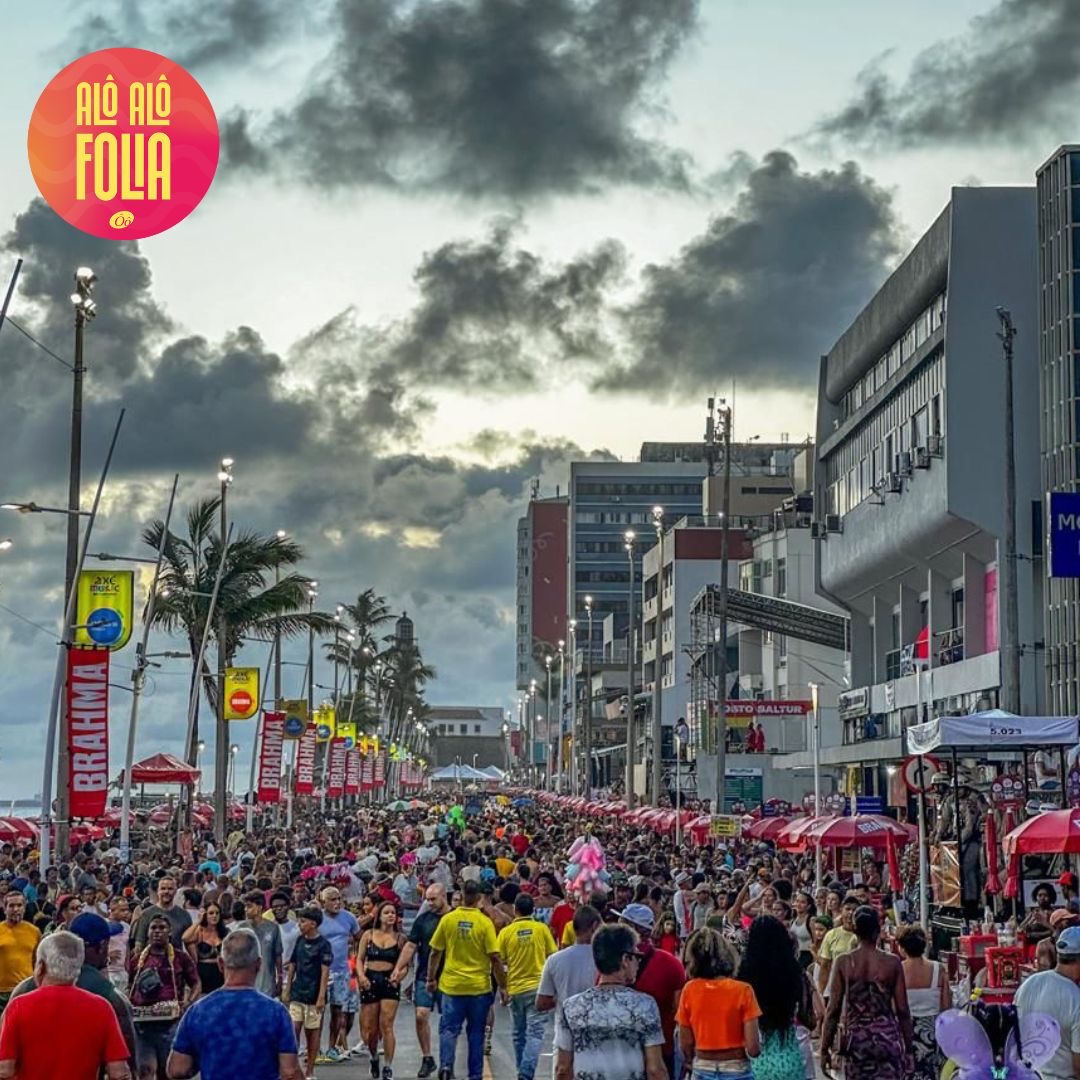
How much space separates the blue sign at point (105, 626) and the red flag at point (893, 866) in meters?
12.9

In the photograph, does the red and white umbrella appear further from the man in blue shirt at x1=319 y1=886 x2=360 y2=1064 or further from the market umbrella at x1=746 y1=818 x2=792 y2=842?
the market umbrella at x1=746 y1=818 x2=792 y2=842

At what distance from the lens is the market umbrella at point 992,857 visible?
74.3ft

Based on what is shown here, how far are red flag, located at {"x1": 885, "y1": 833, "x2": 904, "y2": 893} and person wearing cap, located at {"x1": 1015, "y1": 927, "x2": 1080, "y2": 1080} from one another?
1673 cm

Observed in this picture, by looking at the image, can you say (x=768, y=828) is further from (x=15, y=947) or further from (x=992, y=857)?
(x=15, y=947)

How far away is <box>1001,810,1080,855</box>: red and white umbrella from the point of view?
18828 mm

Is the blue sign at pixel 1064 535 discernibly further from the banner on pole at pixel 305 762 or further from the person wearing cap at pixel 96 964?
the banner on pole at pixel 305 762

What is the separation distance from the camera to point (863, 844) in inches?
1128

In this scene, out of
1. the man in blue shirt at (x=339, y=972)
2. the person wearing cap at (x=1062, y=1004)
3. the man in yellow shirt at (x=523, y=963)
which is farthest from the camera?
the man in blue shirt at (x=339, y=972)

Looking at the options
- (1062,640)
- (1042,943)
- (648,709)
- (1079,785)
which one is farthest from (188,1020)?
(648,709)

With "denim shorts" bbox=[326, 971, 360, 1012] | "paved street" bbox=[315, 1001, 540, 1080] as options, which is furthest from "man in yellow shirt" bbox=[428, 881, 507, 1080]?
"denim shorts" bbox=[326, 971, 360, 1012]

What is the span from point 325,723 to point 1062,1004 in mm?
66090

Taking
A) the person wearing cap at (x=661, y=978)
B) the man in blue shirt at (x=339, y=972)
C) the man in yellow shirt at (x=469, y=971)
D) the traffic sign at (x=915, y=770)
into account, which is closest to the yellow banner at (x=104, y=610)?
the traffic sign at (x=915, y=770)

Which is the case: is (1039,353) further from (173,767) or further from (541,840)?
(173,767)

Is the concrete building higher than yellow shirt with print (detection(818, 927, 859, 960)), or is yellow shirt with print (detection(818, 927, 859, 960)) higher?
the concrete building
